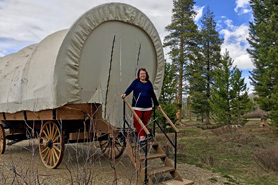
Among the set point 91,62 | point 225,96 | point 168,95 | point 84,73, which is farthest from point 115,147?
point 225,96

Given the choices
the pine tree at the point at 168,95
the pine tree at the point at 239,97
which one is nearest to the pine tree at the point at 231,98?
the pine tree at the point at 239,97

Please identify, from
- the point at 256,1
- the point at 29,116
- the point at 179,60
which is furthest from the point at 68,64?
the point at 256,1

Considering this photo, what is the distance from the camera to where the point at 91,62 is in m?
5.18

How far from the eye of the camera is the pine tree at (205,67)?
23.2 metres

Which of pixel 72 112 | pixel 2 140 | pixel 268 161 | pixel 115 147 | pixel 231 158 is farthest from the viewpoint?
pixel 2 140

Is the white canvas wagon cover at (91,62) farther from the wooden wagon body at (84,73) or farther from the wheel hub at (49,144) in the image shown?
the wheel hub at (49,144)

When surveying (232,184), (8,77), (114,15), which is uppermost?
(114,15)

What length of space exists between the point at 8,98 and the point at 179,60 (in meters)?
19.2

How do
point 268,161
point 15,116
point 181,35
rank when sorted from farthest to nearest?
point 181,35
point 15,116
point 268,161

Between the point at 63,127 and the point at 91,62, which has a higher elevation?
the point at 91,62

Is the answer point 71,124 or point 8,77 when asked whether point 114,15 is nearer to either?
point 71,124

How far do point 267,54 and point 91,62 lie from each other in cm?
1585

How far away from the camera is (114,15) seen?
5.32m

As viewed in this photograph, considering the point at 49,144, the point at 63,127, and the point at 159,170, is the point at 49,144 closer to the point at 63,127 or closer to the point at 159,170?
the point at 63,127
